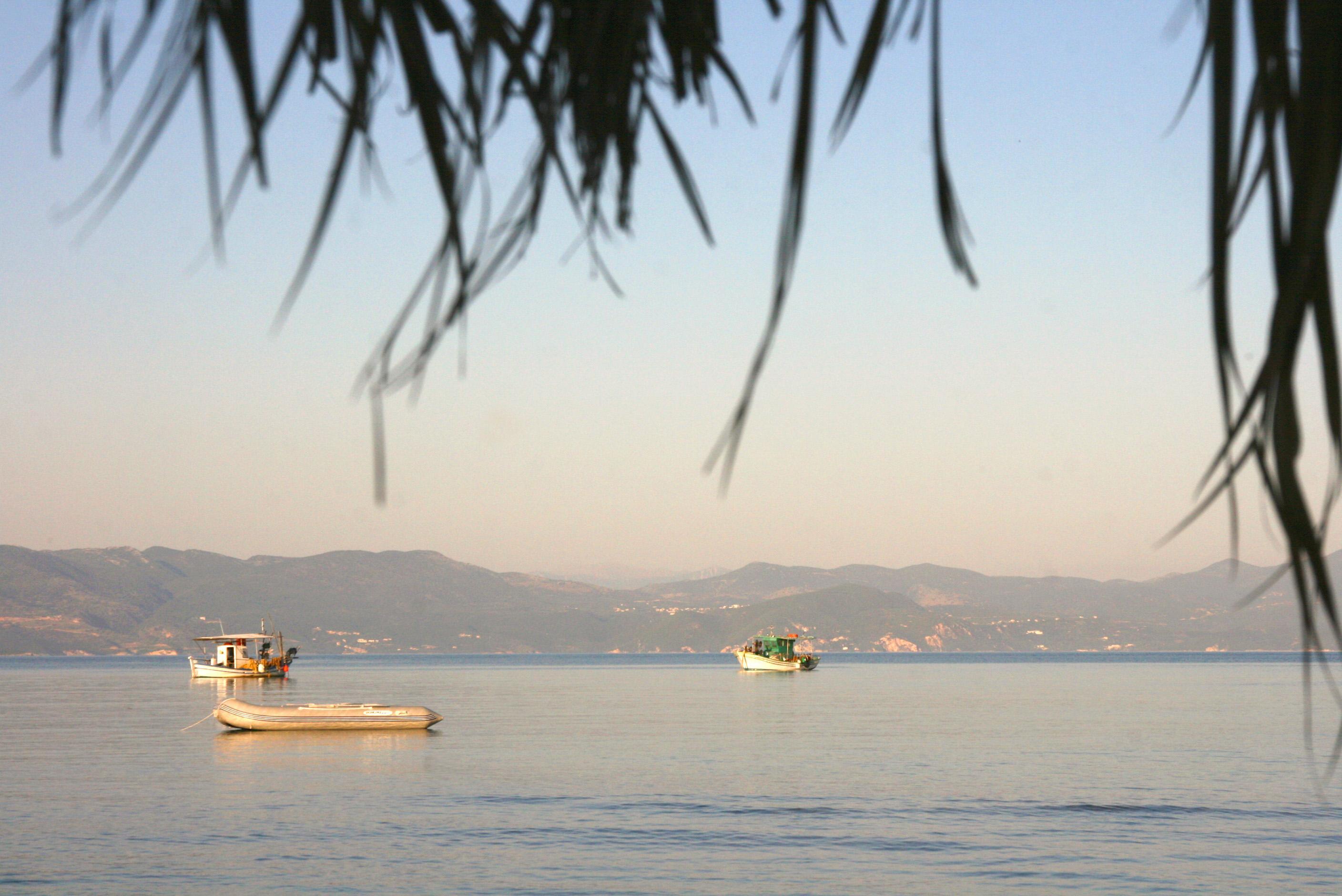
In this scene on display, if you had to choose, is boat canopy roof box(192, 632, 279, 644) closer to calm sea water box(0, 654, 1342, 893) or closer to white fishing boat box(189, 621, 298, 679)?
white fishing boat box(189, 621, 298, 679)

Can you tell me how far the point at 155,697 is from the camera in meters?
117

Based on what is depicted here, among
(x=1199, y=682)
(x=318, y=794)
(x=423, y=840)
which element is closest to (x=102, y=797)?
(x=318, y=794)

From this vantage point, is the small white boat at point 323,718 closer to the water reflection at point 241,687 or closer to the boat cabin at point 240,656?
the water reflection at point 241,687

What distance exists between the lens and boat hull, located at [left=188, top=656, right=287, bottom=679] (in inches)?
5876

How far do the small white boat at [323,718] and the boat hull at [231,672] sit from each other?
279 feet

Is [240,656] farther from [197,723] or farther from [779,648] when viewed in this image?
[197,723]

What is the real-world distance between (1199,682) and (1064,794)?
119950mm

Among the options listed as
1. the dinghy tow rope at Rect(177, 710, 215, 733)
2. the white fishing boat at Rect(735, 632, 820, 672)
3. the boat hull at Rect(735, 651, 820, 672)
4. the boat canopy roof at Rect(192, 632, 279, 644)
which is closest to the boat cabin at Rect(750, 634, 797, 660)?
the white fishing boat at Rect(735, 632, 820, 672)

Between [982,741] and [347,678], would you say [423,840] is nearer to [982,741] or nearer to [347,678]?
[982,741]

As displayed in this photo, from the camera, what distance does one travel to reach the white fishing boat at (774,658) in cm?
16525

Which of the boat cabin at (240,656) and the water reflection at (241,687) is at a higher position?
the boat cabin at (240,656)

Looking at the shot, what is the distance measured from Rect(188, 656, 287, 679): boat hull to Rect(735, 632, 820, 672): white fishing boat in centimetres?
5272

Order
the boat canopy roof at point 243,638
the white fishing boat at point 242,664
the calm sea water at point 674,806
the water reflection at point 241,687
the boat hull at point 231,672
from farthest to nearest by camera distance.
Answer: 1. the boat hull at point 231,672
2. the white fishing boat at point 242,664
3. the boat canopy roof at point 243,638
4. the water reflection at point 241,687
5. the calm sea water at point 674,806

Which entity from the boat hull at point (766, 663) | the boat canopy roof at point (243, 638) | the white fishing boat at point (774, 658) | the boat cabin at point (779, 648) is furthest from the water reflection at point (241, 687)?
the boat cabin at point (779, 648)
